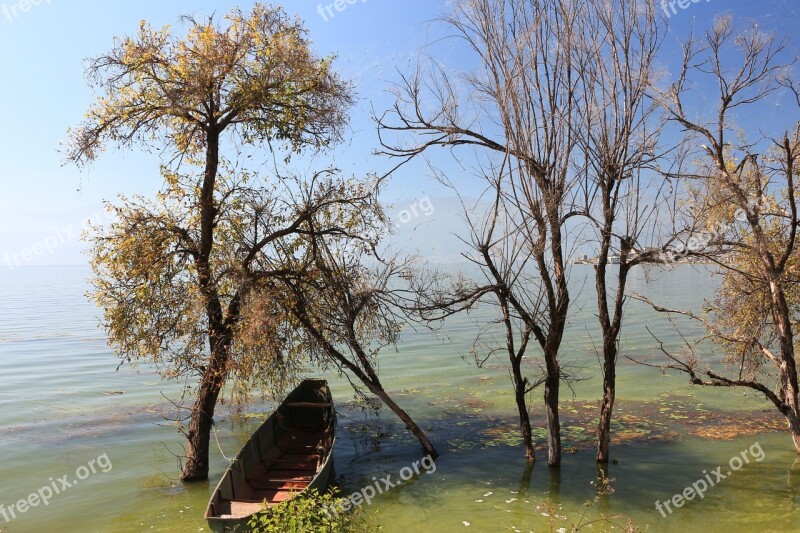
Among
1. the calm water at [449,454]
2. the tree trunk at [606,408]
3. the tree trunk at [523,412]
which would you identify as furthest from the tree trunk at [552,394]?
the calm water at [449,454]

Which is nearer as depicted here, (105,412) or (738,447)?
(738,447)

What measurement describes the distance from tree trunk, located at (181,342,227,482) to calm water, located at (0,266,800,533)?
480mm

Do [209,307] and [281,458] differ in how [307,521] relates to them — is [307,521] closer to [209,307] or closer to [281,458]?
[209,307]

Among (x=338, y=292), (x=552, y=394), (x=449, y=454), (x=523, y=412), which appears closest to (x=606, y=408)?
(x=552, y=394)

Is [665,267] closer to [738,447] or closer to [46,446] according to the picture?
[738,447]

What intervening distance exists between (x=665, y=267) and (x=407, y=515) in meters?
8.16

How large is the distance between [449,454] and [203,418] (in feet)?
23.8

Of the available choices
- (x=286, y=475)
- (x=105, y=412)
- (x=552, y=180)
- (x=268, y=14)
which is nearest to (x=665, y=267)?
(x=552, y=180)

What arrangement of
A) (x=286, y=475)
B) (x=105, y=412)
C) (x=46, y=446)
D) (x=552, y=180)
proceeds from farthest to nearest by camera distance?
(x=105, y=412)
(x=46, y=446)
(x=286, y=475)
(x=552, y=180)

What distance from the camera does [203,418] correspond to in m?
14.8

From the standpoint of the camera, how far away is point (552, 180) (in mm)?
13273

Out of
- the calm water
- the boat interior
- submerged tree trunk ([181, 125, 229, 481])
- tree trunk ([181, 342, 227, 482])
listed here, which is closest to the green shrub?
the boat interior

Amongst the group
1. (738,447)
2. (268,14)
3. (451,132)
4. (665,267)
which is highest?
(268,14)

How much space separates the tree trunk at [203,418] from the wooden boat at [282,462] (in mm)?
1316
